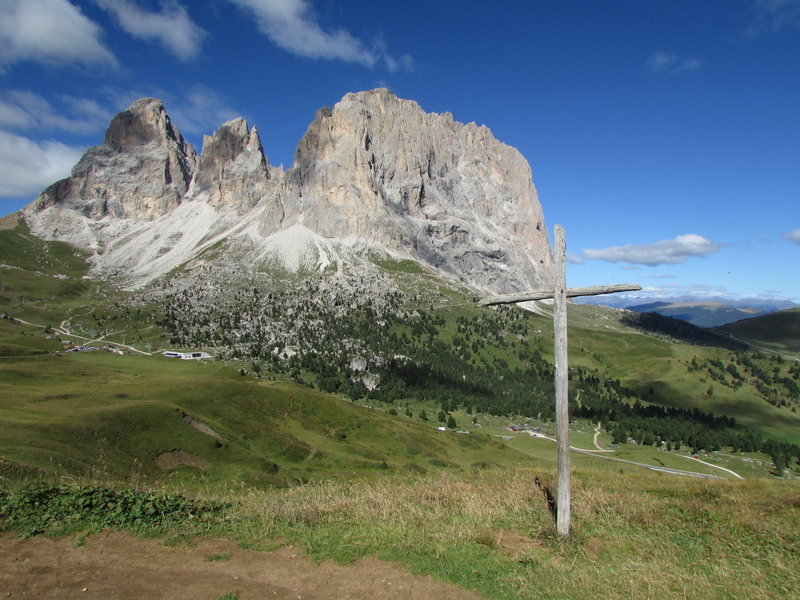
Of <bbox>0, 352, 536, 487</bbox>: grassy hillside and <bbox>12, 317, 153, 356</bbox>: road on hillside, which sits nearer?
<bbox>0, 352, 536, 487</bbox>: grassy hillside

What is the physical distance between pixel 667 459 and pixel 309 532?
12966cm

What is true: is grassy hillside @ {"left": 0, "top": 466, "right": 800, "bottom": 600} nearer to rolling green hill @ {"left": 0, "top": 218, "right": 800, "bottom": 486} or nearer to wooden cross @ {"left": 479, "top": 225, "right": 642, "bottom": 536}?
wooden cross @ {"left": 479, "top": 225, "right": 642, "bottom": 536}

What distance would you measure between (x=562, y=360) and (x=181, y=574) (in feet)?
43.9

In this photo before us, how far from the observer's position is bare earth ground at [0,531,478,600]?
11281 mm

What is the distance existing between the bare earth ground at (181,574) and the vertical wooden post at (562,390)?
509 centimetres

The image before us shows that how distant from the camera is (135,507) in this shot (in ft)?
50.8

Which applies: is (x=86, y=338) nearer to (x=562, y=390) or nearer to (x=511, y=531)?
(x=511, y=531)

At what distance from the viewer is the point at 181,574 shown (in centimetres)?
1215

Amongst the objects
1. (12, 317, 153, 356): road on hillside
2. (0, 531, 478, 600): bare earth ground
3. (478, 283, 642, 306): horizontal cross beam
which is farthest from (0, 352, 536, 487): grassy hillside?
(12, 317, 153, 356): road on hillside

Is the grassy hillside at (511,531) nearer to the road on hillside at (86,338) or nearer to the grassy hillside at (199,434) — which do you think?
the grassy hillside at (199,434)

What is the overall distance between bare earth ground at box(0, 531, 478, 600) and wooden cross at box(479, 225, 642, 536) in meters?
5.15

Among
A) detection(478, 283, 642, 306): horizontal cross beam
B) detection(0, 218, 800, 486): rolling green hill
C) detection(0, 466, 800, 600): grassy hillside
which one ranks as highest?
detection(478, 283, 642, 306): horizontal cross beam

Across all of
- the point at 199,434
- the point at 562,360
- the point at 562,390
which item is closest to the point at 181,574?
the point at 562,390

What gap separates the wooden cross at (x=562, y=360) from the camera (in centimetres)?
1487
